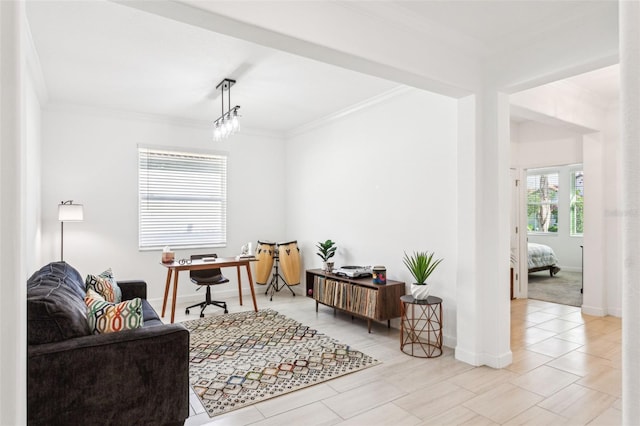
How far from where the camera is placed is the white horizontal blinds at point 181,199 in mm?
5465

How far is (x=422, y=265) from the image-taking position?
3633mm

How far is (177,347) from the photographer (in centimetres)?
223

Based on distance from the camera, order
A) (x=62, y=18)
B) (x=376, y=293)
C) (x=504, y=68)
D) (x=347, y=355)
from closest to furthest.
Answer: (x=62, y=18) < (x=504, y=68) < (x=347, y=355) < (x=376, y=293)

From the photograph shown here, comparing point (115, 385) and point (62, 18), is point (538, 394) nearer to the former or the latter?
point (115, 385)

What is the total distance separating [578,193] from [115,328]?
9.61 m

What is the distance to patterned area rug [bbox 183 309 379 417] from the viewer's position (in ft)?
9.20

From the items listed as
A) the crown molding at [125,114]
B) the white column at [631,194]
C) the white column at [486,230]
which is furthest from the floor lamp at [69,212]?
the white column at [631,194]

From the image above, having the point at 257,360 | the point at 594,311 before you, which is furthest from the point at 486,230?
the point at 594,311

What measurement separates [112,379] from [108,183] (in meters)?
3.81

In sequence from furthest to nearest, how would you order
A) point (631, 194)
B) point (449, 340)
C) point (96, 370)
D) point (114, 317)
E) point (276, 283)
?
point (276, 283) → point (449, 340) → point (114, 317) → point (96, 370) → point (631, 194)

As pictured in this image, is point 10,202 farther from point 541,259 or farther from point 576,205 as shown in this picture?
point 576,205

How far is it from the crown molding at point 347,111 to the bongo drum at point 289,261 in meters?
1.87

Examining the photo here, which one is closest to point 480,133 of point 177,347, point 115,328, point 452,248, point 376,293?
point 452,248

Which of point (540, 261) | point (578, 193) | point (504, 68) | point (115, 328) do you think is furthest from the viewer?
point (578, 193)
